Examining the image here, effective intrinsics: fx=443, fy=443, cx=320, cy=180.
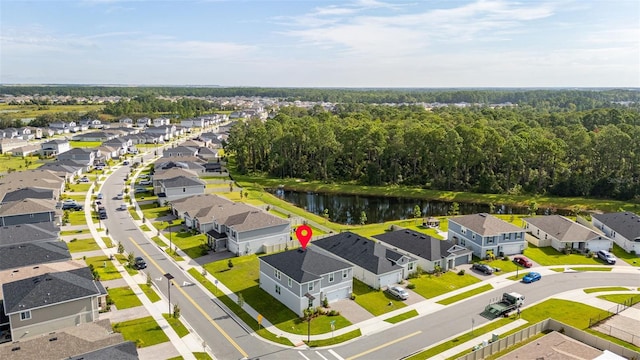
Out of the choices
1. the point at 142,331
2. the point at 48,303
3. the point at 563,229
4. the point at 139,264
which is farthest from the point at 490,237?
the point at 48,303

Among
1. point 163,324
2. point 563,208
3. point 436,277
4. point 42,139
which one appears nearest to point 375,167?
point 563,208

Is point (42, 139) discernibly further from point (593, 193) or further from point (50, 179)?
point (593, 193)

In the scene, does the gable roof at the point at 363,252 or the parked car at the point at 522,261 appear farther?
the parked car at the point at 522,261

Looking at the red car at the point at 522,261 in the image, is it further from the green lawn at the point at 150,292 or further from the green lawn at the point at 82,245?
the green lawn at the point at 82,245

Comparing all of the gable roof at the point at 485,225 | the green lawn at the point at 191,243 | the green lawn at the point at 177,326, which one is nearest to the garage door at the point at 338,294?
the green lawn at the point at 177,326

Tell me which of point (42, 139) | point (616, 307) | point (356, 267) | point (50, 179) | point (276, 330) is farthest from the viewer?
point (42, 139)

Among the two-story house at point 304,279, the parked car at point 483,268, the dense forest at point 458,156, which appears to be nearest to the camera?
the two-story house at point 304,279

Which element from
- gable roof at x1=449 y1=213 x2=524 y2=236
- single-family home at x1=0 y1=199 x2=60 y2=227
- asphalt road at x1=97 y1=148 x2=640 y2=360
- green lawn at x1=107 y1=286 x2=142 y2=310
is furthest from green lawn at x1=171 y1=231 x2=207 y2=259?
gable roof at x1=449 y1=213 x2=524 y2=236
